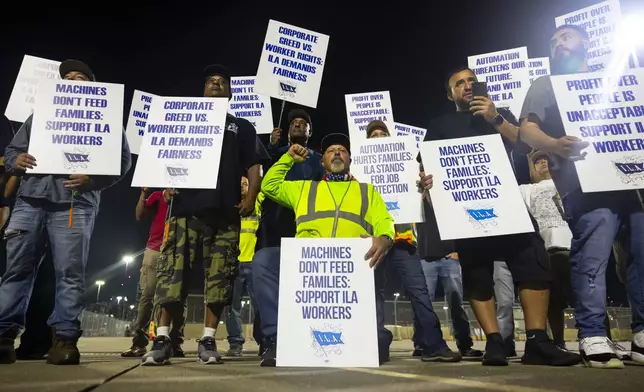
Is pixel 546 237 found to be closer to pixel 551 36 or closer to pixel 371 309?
pixel 551 36

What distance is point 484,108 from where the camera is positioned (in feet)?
10.6

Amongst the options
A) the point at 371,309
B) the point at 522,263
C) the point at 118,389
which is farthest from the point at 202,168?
the point at 522,263

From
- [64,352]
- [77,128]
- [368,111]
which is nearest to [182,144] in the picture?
[77,128]

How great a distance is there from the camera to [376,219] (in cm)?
345

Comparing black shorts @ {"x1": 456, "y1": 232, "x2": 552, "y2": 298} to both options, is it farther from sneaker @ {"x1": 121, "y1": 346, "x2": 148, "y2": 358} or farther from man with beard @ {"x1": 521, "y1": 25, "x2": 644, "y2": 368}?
sneaker @ {"x1": 121, "y1": 346, "x2": 148, "y2": 358}

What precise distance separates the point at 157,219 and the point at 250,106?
2.23 m

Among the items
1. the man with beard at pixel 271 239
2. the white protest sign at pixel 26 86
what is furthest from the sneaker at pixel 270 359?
the white protest sign at pixel 26 86

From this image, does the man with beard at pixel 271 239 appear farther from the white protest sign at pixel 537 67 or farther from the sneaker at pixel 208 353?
the white protest sign at pixel 537 67

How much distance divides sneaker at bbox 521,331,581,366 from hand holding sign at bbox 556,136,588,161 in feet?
3.95

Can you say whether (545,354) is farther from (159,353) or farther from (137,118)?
(137,118)

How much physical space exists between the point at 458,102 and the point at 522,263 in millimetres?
1452

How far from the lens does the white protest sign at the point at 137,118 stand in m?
6.36

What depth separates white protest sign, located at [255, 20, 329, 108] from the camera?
588cm

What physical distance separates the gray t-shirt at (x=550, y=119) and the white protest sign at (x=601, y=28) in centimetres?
258
